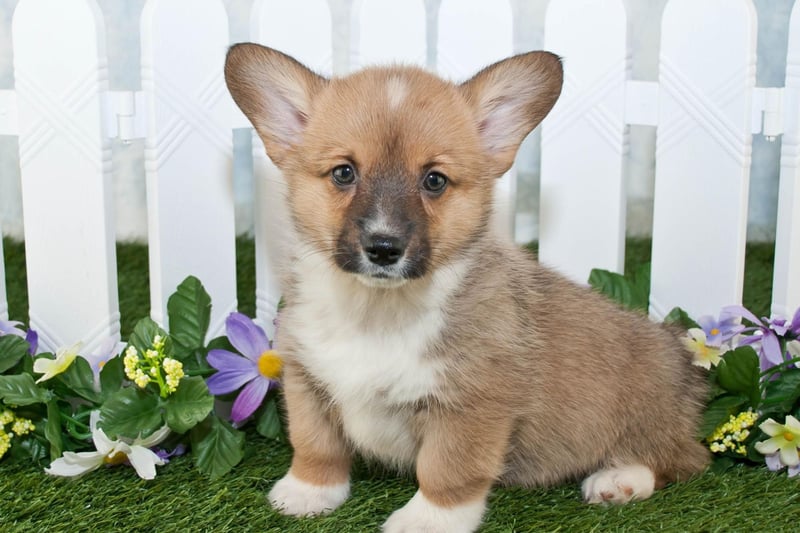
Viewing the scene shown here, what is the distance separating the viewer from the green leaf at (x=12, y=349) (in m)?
3.56

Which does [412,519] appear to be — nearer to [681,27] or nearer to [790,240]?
[790,240]

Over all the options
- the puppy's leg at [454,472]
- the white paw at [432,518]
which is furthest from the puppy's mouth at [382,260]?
the white paw at [432,518]

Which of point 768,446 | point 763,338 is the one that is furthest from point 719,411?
point 763,338

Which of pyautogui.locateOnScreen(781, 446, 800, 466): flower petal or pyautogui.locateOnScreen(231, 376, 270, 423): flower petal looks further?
pyautogui.locateOnScreen(231, 376, 270, 423): flower petal

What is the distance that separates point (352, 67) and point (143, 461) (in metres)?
1.65

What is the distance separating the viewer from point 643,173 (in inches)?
252

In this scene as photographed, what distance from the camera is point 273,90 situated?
10.4 ft

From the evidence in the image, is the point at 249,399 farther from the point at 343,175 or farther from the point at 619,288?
the point at 619,288

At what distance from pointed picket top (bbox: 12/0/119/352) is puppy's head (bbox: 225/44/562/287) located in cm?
72

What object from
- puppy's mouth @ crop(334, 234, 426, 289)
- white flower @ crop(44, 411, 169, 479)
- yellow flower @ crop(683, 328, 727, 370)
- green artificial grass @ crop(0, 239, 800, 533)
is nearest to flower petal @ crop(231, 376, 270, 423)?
green artificial grass @ crop(0, 239, 800, 533)

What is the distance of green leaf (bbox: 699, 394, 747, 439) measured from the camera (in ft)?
11.5

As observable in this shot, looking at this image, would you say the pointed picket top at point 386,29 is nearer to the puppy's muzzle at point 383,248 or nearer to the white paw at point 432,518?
the puppy's muzzle at point 383,248

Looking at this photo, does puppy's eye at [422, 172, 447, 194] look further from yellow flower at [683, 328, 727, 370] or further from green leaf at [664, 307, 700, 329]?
green leaf at [664, 307, 700, 329]

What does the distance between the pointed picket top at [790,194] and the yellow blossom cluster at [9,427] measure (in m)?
2.61
